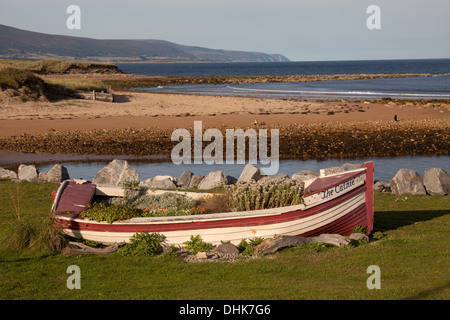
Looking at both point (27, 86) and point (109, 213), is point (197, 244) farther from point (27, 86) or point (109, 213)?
point (27, 86)

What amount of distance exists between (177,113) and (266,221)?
32.2m

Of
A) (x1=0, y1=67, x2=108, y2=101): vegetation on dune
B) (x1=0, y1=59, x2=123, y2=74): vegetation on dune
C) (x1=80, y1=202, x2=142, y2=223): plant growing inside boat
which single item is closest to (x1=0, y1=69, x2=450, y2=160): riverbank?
(x1=0, y1=67, x2=108, y2=101): vegetation on dune

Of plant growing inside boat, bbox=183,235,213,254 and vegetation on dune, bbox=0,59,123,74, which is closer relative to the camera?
plant growing inside boat, bbox=183,235,213,254

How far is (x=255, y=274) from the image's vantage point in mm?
9633

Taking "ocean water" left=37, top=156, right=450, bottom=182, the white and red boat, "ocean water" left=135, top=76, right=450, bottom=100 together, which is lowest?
"ocean water" left=37, top=156, right=450, bottom=182

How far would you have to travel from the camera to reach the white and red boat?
440 inches

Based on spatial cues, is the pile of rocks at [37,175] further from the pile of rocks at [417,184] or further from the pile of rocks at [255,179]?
the pile of rocks at [417,184]

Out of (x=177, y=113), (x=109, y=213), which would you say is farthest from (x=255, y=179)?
(x=177, y=113)

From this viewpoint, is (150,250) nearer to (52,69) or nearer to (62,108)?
(62,108)

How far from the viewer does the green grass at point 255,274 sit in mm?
8578

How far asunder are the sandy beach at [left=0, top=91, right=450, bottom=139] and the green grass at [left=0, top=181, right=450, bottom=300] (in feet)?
79.4

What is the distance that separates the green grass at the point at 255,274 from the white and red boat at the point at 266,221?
0.63 meters

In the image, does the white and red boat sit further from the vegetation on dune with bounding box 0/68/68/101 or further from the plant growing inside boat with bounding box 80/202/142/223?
the vegetation on dune with bounding box 0/68/68/101
